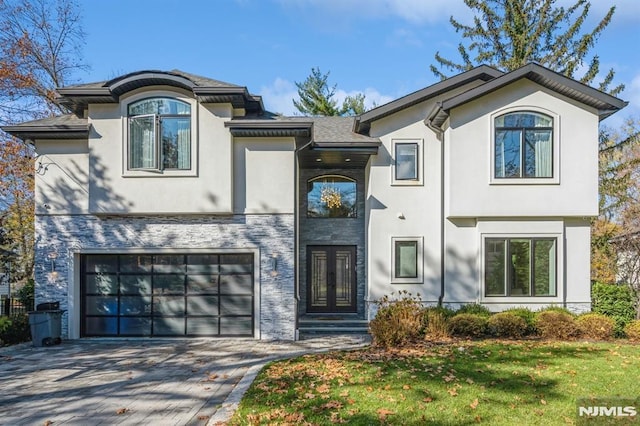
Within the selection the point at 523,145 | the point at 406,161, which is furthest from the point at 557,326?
the point at 406,161

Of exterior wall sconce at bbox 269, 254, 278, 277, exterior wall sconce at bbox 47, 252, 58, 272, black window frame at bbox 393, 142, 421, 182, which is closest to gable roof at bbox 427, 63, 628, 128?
black window frame at bbox 393, 142, 421, 182

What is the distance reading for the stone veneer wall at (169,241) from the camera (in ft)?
38.9

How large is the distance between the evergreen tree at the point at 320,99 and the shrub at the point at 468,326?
76.0ft

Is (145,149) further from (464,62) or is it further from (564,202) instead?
(464,62)

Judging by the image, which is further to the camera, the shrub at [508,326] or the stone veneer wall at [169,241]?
the stone veneer wall at [169,241]

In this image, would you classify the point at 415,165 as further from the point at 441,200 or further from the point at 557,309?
the point at 557,309

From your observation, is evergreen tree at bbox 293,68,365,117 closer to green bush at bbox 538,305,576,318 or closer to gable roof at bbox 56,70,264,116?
gable roof at bbox 56,70,264,116

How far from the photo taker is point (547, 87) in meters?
12.5

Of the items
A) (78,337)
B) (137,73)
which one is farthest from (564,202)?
(78,337)

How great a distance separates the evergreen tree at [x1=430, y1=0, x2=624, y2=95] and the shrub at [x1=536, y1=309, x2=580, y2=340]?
14.8 meters

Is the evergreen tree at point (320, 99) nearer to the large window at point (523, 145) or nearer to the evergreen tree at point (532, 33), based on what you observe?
the evergreen tree at point (532, 33)

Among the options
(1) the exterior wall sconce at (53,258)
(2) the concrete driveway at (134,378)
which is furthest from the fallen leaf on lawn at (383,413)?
(1) the exterior wall sconce at (53,258)

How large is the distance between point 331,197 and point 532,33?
1515 cm

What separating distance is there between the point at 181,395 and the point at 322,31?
16772mm
